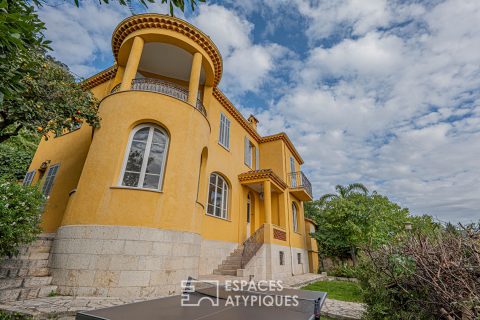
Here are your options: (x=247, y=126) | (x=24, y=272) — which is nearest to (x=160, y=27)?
(x=247, y=126)

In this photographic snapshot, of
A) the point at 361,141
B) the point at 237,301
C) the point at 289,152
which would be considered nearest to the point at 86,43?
the point at 237,301

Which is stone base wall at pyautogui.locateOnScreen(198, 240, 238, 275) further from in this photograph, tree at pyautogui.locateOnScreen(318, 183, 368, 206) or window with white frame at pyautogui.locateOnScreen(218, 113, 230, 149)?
tree at pyautogui.locateOnScreen(318, 183, 368, 206)

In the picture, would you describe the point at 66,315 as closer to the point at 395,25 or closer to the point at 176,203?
the point at 176,203

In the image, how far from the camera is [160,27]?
28.5 ft

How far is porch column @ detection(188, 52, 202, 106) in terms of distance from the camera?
872cm

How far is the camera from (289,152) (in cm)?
1791

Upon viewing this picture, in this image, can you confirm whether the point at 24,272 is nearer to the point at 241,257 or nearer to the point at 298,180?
the point at 241,257

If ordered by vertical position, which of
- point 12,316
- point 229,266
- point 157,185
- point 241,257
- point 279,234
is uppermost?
point 157,185

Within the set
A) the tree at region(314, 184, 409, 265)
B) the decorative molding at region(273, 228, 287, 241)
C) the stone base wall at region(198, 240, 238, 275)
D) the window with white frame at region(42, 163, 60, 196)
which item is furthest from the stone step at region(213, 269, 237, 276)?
the window with white frame at region(42, 163, 60, 196)

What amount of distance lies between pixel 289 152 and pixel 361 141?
7.42 m

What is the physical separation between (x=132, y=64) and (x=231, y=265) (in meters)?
9.59

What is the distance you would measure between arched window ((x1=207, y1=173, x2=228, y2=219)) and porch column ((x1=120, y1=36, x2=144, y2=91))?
537 cm

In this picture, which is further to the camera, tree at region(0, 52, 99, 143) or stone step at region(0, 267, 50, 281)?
tree at region(0, 52, 99, 143)

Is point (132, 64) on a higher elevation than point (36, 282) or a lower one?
higher
